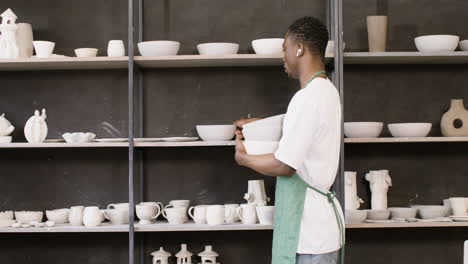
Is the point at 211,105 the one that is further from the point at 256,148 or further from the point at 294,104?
the point at 294,104

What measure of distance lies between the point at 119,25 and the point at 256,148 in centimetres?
140

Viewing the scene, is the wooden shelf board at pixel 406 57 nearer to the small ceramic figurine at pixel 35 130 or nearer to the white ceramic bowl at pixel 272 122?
the white ceramic bowl at pixel 272 122

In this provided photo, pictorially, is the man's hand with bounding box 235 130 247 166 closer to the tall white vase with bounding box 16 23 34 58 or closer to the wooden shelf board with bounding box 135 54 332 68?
the wooden shelf board with bounding box 135 54 332 68

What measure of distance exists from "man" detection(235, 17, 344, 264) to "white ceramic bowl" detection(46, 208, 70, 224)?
1.29 metres

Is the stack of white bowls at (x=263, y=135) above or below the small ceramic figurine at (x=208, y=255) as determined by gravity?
above

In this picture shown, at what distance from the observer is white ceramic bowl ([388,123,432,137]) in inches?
131

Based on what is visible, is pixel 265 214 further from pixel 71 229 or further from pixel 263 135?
pixel 71 229

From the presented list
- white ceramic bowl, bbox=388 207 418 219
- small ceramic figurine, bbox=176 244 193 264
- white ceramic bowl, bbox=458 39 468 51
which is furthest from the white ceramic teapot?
white ceramic bowl, bbox=458 39 468 51

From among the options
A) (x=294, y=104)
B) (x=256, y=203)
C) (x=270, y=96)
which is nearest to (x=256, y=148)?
(x=294, y=104)

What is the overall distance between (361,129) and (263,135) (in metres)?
0.70

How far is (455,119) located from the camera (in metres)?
3.47

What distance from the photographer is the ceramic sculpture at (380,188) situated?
136 inches

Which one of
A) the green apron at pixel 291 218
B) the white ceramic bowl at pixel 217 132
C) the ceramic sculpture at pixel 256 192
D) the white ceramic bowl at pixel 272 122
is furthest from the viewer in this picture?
the ceramic sculpture at pixel 256 192

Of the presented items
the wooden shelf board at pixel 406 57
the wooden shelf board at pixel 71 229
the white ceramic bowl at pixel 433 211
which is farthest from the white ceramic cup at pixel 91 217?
the white ceramic bowl at pixel 433 211
